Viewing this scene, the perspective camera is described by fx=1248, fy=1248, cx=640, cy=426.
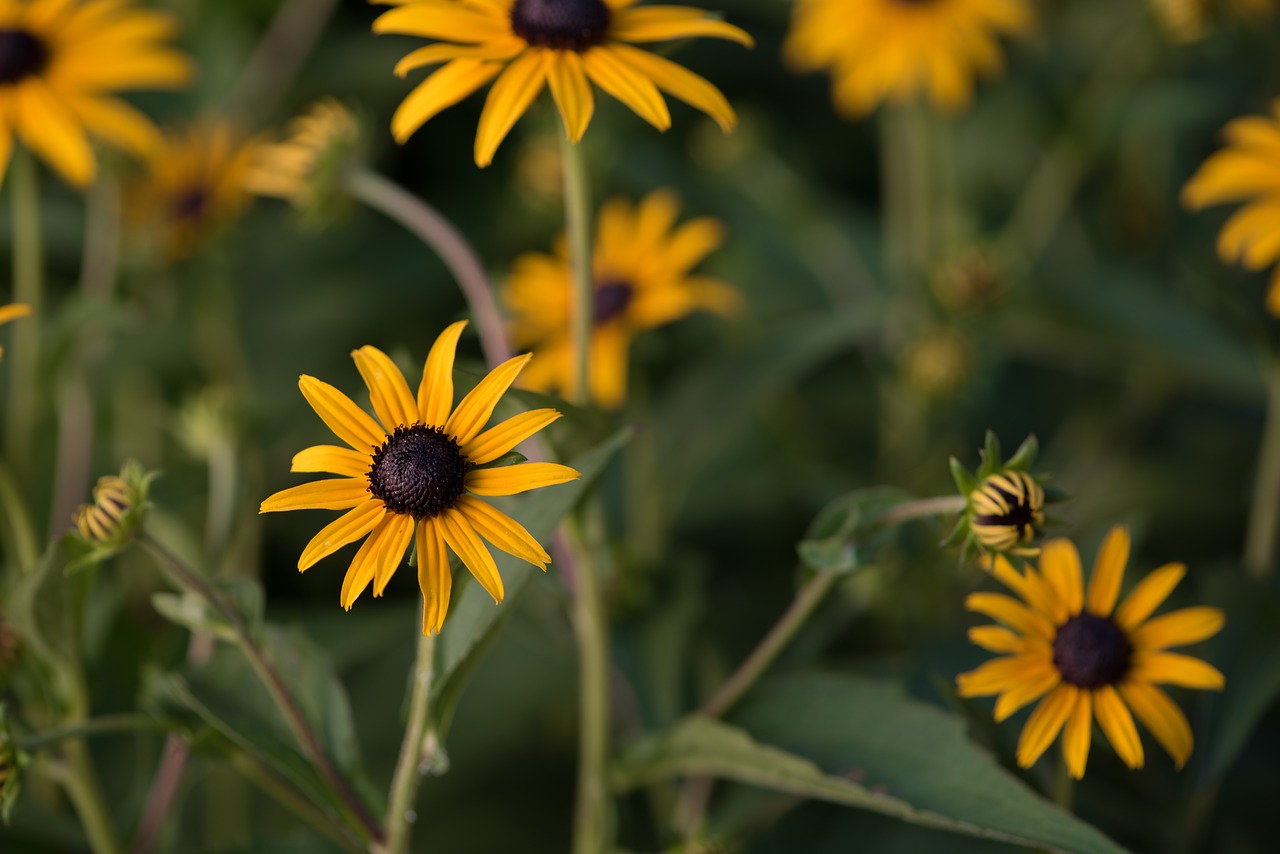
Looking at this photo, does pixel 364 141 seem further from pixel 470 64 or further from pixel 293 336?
pixel 293 336

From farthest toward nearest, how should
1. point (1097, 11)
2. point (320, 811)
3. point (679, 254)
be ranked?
point (1097, 11)
point (679, 254)
point (320, 811)

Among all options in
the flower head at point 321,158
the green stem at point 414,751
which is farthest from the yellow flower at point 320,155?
the green stem at point 414,751

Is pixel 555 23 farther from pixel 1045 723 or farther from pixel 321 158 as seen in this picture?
pixel 1045 723

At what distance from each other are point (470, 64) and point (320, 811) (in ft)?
1.84

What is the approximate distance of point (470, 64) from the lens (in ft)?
2.82

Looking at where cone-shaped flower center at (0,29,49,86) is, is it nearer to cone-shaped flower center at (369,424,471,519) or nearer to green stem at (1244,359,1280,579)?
cone-shaped flower center at (369,424,471,519)

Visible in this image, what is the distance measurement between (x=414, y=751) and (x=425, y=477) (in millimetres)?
175

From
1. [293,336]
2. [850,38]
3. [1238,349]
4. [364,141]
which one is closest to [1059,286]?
[1238,349]

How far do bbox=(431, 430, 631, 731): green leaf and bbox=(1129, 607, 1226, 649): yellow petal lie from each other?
0.39 metres

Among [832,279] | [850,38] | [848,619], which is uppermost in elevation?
[850,38]

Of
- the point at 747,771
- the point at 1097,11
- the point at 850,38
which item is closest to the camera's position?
the point at 747,771

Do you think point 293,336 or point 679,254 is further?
point 293,336

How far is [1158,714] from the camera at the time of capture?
33.1 inches

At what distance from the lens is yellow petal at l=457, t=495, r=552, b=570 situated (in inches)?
27.4
